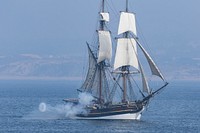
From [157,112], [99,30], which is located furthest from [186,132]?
[157,112]

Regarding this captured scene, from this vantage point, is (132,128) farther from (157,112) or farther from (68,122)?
(157,112)

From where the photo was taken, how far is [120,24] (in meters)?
130

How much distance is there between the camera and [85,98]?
132250 millimetres

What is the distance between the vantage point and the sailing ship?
127125 millimetres

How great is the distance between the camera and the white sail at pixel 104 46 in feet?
431

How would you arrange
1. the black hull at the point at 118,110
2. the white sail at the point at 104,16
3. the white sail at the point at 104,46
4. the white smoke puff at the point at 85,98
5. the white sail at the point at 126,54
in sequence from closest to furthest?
the black hull at the point at 118,110, the white sail at the point at 126,54, the white smoke puff at the point at 85,98, the white sail at the point at 104,46, the white sail at the point at 104,16

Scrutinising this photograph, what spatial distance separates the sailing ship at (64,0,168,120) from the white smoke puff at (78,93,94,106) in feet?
2.21

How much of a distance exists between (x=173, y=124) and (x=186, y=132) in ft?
39.3

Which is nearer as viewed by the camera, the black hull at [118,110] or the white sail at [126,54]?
the black hull at [118,110]

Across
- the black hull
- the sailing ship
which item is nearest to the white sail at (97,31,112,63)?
the sailing ship

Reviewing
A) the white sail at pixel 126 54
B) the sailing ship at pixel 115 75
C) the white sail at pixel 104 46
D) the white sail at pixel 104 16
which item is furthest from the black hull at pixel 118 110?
the white sail at pixel 104 16

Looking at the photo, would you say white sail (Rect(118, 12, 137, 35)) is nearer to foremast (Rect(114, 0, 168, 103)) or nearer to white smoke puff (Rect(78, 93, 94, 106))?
foremast (Rect(114, 0, 168, 103))

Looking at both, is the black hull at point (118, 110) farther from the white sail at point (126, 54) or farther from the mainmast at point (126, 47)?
the white sail at point (126, 54)

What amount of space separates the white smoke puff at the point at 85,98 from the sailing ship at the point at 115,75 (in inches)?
26.5
